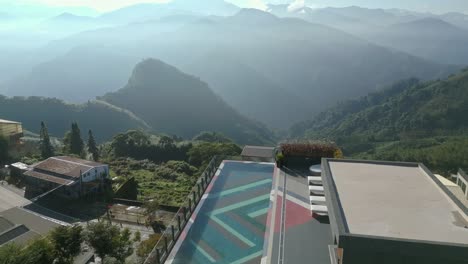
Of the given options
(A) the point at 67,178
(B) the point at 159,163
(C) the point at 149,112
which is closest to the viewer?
(A) the point at 67,178

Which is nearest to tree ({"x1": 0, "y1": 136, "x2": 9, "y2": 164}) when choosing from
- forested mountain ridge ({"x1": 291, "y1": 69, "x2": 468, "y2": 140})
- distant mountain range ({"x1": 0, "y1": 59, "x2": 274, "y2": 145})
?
distant mountain range ({"x1": 0, "y1": 59, "x2": 274, "y2": 145})

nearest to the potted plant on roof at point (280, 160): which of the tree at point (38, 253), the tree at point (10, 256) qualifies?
the tree at point (38, 253)

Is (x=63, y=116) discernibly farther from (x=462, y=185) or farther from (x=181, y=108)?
(x=462, y=185)

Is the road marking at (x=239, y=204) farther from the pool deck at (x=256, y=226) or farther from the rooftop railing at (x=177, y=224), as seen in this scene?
the rooftop railing at (x=177, y=224)

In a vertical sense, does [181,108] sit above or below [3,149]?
below

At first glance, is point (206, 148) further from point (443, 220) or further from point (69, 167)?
point (443, 220)

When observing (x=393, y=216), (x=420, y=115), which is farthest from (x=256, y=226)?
(x=420, y=115)
